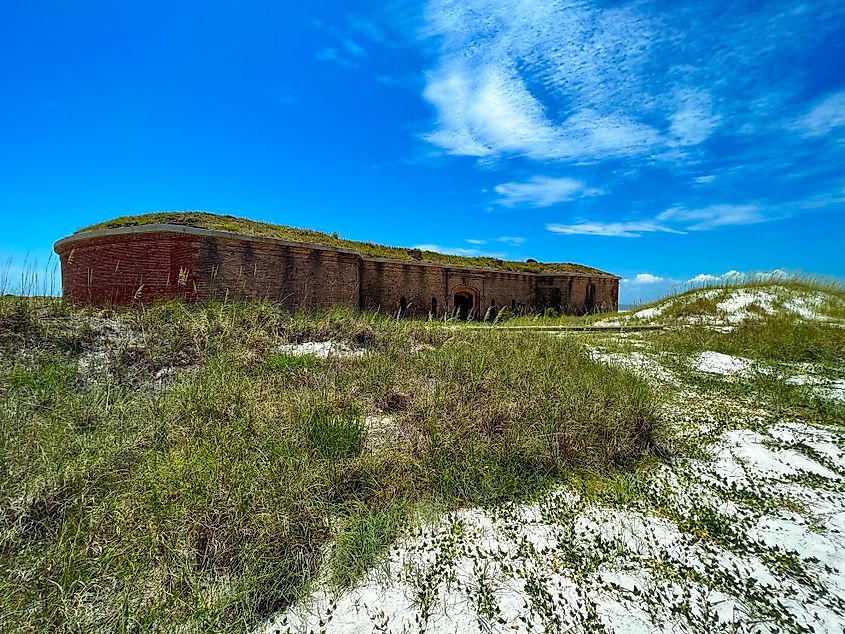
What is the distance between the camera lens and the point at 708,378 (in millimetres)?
7055

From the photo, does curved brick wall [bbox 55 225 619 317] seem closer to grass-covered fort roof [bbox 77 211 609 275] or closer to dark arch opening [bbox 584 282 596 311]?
grass-covered fort roof [bbox 77 211 609 275]

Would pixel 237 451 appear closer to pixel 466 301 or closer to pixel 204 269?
pixel 204 269

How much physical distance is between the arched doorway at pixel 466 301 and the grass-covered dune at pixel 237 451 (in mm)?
12376

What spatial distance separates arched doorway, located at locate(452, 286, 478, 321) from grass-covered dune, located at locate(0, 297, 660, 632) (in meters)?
12.4

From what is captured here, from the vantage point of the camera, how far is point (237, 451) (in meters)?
3.76

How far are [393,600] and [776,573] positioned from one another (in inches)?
106

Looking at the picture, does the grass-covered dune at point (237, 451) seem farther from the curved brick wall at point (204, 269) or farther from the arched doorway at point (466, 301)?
the arched doorway at point (466, 301)

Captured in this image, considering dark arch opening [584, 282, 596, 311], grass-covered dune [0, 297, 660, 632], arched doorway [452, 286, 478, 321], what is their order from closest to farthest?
grass-covered dune [0, 297, 660, 632] < arched doorway [452, 286, 478, 321] < dark arch opening [584, 282, 596, 311]

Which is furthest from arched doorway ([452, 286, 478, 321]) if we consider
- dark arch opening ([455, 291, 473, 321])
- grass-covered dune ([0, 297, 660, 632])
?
grass-covered dune ([0, 297, 660, 632])

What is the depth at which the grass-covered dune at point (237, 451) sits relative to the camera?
265 cm

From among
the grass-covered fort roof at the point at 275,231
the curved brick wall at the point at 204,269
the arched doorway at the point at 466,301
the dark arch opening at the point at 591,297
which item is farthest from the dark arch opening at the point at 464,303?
the dark arch opening at the point at 591,297

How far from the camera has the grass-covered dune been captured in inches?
104

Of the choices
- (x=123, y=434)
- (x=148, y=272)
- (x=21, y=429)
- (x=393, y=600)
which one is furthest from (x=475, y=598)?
(x=148, y=272)

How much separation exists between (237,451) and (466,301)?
1652cm
